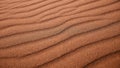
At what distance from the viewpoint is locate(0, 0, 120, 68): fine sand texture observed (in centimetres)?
127

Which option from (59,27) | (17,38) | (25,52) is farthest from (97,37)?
(17,38)

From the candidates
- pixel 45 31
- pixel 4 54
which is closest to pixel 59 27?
pixel 45 31

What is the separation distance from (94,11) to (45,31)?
68 centimetres

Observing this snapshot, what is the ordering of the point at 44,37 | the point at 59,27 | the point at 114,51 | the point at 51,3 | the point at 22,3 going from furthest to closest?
the point at 22,3 → the point at 51,3 → the point at 59,27 → the point at 44,37 → the point at 114,51

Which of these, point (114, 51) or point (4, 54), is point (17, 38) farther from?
point (114, 51)

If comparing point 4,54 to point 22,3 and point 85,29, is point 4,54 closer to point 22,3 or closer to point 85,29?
point 85,29

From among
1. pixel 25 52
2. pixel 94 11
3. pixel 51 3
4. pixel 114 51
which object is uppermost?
pixel 51 3

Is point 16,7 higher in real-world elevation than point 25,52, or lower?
higher

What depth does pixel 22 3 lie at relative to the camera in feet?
7.77

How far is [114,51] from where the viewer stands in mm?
1283

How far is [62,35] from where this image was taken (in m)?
1.51

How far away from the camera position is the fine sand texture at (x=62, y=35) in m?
1.27

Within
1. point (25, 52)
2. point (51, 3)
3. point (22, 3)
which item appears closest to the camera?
point (25, 52)

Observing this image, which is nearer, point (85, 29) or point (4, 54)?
point (4, 54)
